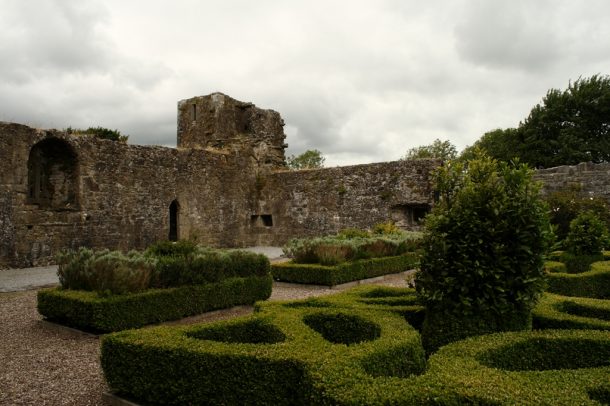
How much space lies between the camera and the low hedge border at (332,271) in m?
10.1

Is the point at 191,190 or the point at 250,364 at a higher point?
the point at 191,190

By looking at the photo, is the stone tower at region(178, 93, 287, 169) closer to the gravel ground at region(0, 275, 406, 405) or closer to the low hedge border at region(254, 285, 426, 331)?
the gravel ground at region(0, 275, 406, 405)

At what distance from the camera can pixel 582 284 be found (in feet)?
25.2

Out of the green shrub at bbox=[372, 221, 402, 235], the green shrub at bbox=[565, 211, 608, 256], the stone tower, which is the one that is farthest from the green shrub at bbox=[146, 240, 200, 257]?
the stone tower

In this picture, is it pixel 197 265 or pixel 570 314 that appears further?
pixel 197 265

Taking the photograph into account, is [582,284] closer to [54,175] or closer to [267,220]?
[54,175]

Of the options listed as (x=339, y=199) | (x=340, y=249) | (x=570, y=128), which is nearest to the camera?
(x=340, y=249)

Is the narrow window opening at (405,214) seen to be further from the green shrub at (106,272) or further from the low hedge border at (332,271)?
the green shrub at (106,272)

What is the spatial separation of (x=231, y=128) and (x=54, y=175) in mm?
7396

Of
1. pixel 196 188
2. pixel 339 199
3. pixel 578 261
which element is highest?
pixel 196 188

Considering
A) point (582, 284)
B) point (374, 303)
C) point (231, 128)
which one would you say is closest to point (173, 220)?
point (231, 128)

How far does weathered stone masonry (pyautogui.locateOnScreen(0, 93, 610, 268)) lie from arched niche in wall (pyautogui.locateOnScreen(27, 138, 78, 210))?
0.10ft

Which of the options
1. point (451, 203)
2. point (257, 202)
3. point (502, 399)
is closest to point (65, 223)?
point (257, 202)

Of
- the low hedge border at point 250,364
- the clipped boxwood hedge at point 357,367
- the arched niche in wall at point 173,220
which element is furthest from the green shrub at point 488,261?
the arched niche in wall at point 173,220
